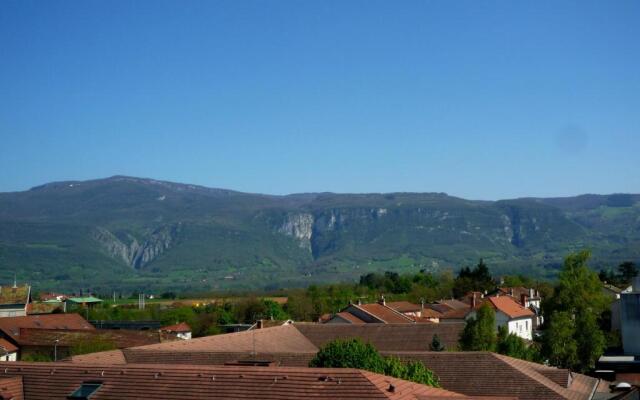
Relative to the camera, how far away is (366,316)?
202 feet

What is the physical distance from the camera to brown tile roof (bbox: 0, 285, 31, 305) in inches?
3066

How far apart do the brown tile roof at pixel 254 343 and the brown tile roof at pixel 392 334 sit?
102 centimetres

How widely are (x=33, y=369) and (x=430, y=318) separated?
168 feet

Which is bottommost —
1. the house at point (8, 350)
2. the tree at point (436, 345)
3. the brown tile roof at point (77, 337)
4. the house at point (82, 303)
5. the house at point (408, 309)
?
the house at point (82, 303)

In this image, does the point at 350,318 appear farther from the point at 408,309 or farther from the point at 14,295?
the point at 14,295

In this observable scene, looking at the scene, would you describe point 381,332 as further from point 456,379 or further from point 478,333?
point 456,379

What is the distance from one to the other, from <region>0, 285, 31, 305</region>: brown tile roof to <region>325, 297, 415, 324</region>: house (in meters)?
31.4

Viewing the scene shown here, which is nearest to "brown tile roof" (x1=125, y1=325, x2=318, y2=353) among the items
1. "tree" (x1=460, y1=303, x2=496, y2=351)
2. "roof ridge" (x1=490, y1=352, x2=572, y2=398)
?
"tree" (x1=460, y1=303, x2=496, y2=351)

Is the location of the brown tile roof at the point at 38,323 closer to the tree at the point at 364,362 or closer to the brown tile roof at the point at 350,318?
the brown tile roof at the point at 350,318

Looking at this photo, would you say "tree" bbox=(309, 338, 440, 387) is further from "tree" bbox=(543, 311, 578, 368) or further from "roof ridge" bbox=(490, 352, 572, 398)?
"tree" bbox=(543, 311, 578, 368)

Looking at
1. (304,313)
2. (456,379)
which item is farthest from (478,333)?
(304,313)

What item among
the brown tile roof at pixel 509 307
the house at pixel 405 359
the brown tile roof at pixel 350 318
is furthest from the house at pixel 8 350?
the brown tile roof at pixel 509 307

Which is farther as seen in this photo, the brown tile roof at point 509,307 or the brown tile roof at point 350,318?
the brown tile roof at point 509,307

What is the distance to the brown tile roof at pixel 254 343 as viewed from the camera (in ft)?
134
